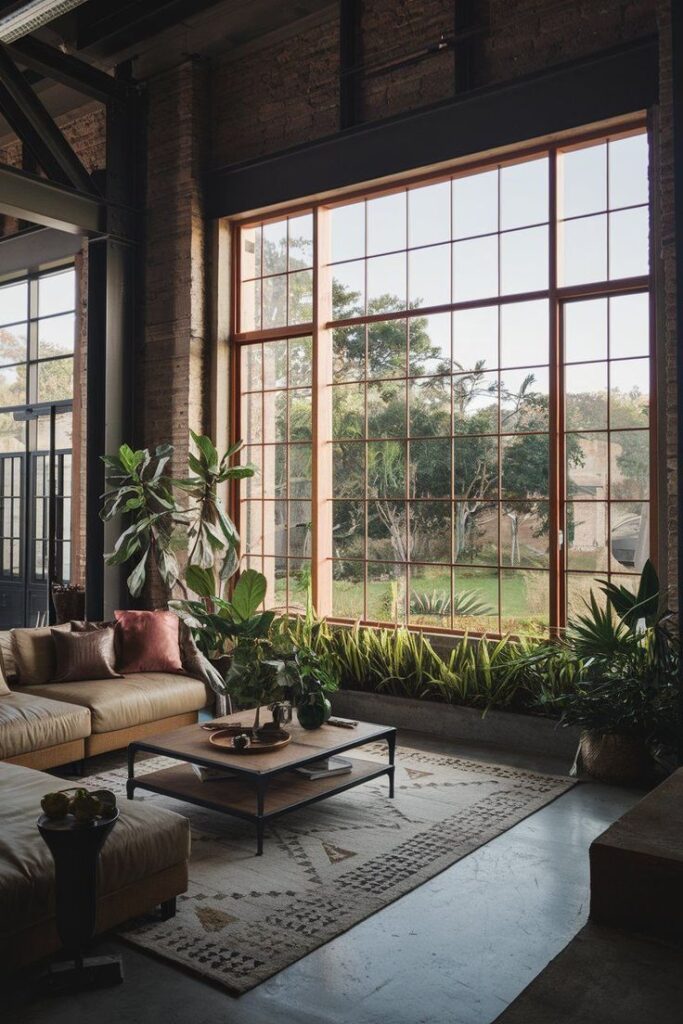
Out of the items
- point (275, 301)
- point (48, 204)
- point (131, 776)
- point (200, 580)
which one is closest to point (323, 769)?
point (131, 776)

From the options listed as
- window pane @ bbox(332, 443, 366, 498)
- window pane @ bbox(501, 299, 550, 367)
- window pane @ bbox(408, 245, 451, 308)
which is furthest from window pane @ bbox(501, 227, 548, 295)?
window pane @ bbox(332, 443, 366, 498)

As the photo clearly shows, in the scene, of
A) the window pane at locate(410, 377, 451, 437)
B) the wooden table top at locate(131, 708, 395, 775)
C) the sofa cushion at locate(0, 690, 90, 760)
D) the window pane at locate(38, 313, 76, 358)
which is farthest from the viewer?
the window pane at locate(410, 377, 451, 437)

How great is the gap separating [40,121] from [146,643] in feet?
13.9

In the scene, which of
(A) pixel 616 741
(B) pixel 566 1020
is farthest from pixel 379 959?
(A) pixel 616 741

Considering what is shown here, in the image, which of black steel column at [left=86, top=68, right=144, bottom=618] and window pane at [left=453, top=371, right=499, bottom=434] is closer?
window pane at [left=453, top=371, right=499, bottom=434]

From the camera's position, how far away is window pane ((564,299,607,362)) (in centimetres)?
581

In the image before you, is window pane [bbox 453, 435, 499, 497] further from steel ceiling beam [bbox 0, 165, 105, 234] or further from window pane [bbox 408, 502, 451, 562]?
steel ceiling beam [bbox 0, 165, 105, 234]

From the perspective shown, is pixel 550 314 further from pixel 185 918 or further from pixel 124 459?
pixel 185 918

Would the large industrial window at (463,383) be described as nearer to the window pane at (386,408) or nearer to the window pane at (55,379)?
the window pane at (386,408)

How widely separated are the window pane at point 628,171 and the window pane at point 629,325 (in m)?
0.62

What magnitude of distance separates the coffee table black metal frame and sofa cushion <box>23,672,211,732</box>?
2.55ft

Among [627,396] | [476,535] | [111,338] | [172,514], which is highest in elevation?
[111,338]

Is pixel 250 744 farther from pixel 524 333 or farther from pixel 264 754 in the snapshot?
pixel 524 333

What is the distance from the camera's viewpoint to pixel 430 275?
737 cm
